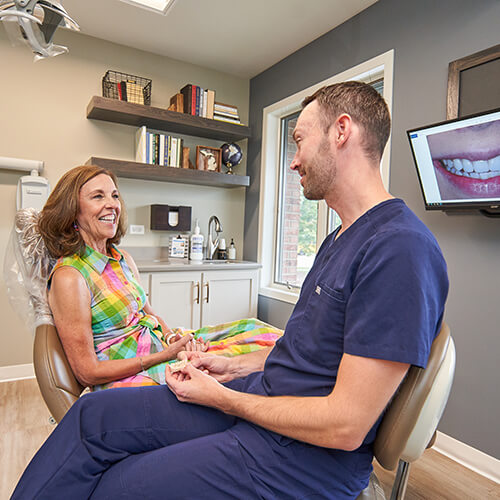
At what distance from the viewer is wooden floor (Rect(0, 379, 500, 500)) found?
70.9 inches

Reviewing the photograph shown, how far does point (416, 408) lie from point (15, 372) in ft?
10.3

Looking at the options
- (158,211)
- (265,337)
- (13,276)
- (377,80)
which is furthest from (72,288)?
(377,80)

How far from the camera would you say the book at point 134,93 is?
3.14 metres

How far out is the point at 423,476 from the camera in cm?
194

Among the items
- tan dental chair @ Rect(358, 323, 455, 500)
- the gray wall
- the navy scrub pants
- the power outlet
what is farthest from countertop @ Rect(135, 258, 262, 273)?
tan dental chair @ Rect(358, 323, 455, 500)

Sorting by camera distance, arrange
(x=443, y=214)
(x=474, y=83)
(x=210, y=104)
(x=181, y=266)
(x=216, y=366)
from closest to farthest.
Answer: (x=216, y=366), (x=474, y=83), (x=443, y=214), (x=181, y=266), (x=210, y=104)

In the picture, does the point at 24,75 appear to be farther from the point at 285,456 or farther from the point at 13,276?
the point at 285,456

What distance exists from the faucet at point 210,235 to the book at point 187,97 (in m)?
1.02

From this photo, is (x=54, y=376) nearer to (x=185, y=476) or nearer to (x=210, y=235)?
(x=185, y=476)

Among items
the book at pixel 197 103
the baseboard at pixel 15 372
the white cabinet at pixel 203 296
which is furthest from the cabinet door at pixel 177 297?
the book at pixel 197 103

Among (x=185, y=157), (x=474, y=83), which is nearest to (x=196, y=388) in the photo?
(x=474, y=83)

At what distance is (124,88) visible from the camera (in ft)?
10.3

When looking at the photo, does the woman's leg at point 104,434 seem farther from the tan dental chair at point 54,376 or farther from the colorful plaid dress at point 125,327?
the colorful plaid dress at point 125,327

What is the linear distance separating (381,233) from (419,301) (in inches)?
6.5
